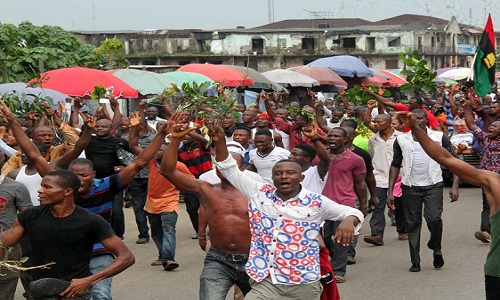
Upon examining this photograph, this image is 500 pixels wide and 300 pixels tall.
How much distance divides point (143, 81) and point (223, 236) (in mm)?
14662

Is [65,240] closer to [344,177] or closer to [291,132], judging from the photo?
[344,177]

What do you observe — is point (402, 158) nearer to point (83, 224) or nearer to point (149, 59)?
point (83, 224)

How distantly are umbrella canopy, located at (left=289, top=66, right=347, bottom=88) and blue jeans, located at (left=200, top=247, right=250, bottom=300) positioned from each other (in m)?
22.7

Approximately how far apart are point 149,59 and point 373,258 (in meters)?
55.1

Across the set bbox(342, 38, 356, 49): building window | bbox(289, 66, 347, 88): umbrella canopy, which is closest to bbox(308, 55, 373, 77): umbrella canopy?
bbox(289, 66, 347, 88): umbrella canopy

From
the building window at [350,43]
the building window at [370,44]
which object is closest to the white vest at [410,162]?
the building window at [350,43]

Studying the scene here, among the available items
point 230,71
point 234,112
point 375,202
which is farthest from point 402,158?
point 230,71

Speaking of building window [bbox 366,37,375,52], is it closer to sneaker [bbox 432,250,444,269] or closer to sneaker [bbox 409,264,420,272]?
sneaker [bbox 432,250,444,269]

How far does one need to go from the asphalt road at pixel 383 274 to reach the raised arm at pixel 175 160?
286 centimetres

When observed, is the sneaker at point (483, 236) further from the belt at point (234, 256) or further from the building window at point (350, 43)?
the building window at point (350, 43)

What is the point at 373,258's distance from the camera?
12250mm

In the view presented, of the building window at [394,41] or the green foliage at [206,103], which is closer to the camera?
the green foliage at [206,103]

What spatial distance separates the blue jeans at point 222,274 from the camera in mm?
7395

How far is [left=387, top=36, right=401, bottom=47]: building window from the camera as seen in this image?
73.5 m
